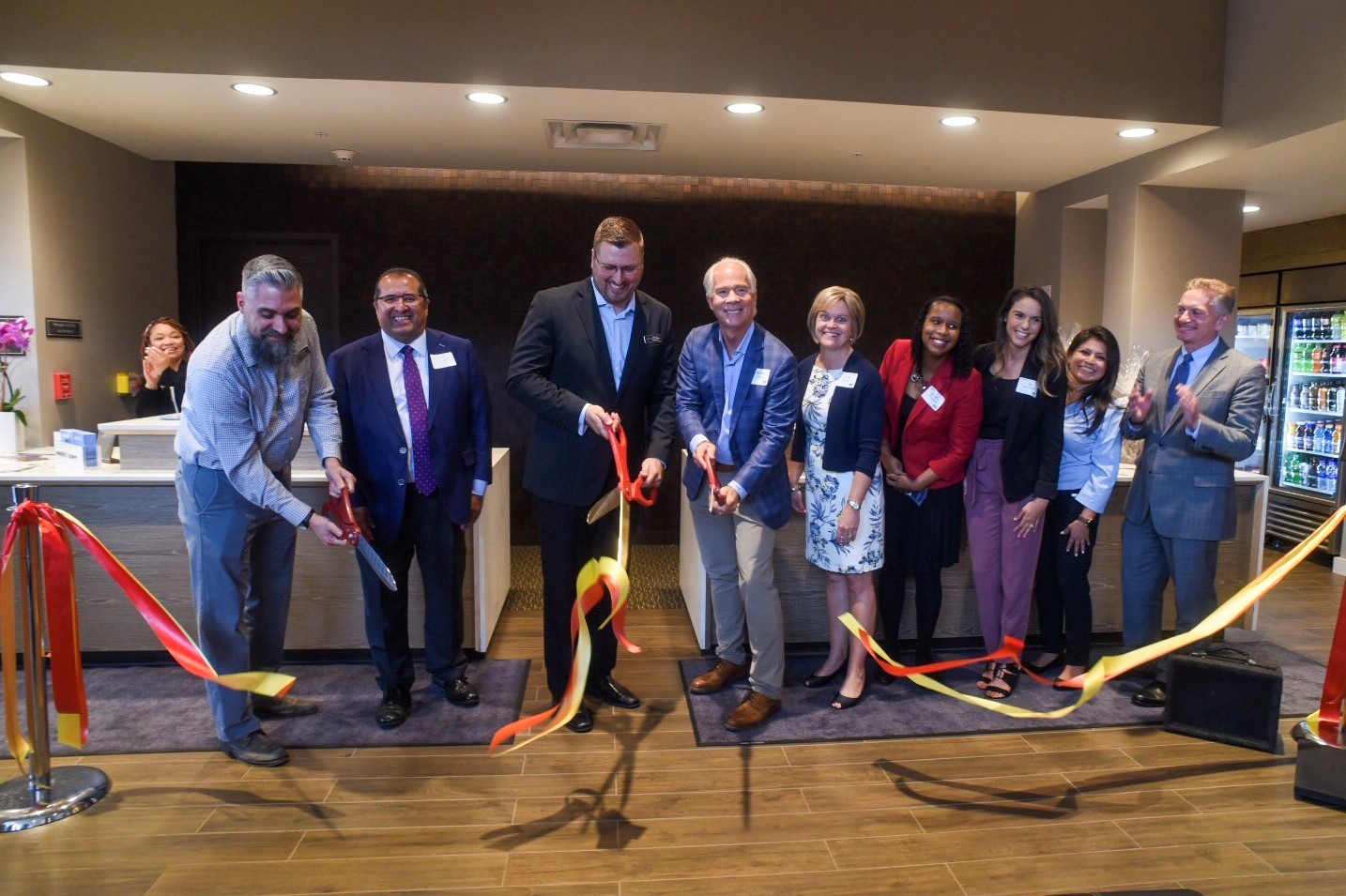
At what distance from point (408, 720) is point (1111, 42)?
4.64m

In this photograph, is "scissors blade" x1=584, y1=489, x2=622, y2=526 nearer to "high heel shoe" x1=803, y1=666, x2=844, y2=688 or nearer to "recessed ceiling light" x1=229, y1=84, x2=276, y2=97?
"high heel shoe" x1=803, y1=666, x2=844, y2=688

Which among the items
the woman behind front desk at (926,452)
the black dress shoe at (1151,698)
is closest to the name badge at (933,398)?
the woman behind front desk at (926,452)

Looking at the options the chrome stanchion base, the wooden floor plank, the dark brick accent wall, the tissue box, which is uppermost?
the dark brick accent wall

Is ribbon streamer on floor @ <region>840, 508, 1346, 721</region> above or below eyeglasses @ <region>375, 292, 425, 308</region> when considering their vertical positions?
below

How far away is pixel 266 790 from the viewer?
2.62 meters

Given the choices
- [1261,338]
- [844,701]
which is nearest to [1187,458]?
[844,701]

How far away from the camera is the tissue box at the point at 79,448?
12.0 ft

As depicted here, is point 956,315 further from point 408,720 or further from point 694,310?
point 694,310

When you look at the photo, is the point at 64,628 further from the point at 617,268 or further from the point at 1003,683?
the point at 1003,683

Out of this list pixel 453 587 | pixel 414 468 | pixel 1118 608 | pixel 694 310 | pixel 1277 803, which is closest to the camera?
pixel 1277 803

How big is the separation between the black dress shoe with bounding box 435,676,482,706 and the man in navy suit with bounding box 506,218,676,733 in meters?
0.37

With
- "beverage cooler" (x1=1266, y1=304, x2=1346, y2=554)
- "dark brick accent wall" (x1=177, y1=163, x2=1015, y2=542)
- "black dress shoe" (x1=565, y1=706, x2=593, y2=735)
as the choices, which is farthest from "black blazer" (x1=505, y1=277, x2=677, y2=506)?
"beverage cooler" (x1=1266, y1=304, x2=1346, y2=554)

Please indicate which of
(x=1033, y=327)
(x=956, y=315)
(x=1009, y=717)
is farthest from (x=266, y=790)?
(x=1033, y=327)

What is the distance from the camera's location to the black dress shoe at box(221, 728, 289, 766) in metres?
2.77
